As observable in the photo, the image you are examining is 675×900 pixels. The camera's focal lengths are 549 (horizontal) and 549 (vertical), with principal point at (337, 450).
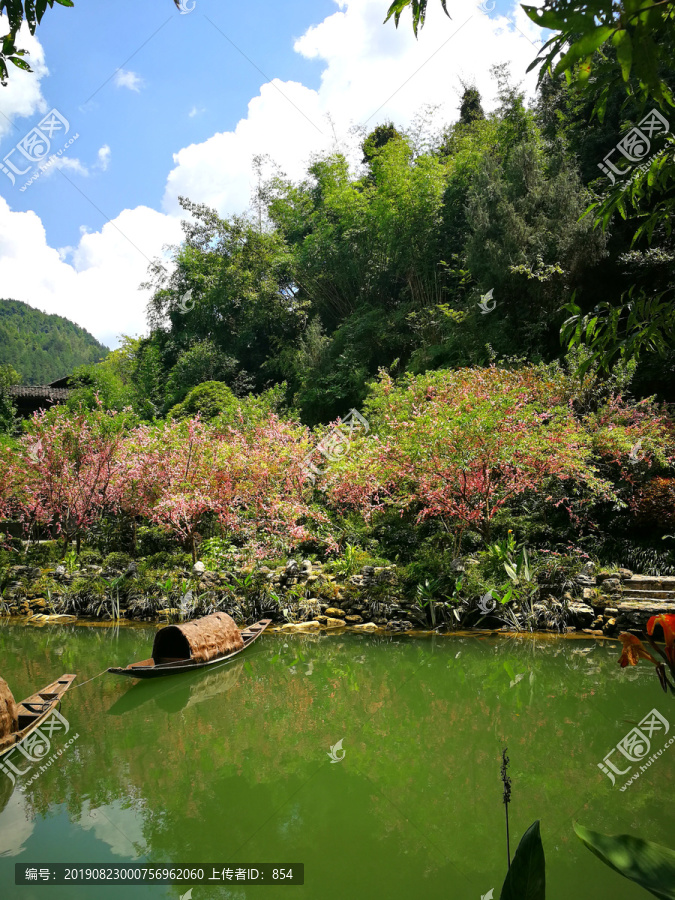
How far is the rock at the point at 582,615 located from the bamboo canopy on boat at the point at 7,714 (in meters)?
5.54

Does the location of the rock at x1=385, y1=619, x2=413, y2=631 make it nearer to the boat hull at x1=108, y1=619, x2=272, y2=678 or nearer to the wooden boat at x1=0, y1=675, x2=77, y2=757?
the boat hull at x1=108, y1=619, x2=272, y2=678

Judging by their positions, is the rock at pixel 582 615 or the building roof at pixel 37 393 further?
the building roof at pixel 37 393

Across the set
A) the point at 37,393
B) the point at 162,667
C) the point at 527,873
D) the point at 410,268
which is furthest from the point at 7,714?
the point at 37,393

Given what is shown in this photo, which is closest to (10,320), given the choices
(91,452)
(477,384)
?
(91,452)

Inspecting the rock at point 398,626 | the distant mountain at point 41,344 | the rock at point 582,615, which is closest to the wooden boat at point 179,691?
the rock at point 398,626

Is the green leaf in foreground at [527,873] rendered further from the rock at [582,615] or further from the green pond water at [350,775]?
the rock at [582,615]

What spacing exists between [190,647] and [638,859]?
15.6ft

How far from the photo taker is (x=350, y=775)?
338 cm

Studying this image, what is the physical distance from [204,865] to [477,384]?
716 cm

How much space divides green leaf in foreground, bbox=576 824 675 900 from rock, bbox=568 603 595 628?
230 inches

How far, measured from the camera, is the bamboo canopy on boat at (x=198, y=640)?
5250 mm

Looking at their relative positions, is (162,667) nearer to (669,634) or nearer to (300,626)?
(300,626)

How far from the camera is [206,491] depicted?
863cm

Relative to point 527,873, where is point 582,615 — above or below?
below
